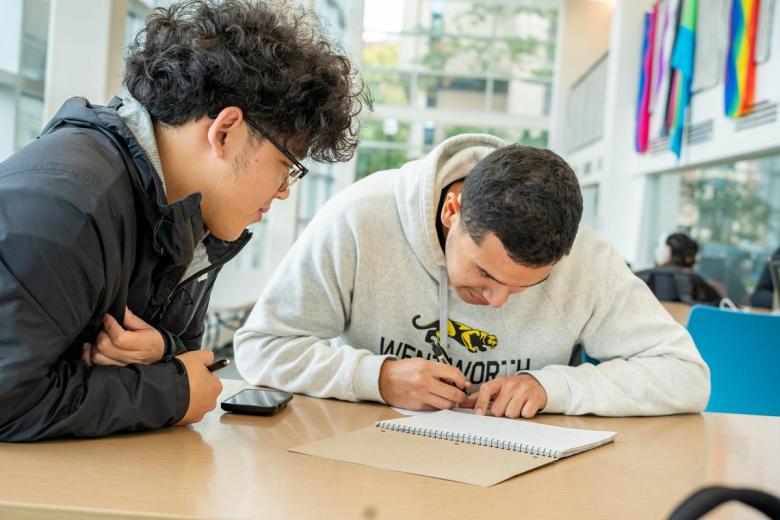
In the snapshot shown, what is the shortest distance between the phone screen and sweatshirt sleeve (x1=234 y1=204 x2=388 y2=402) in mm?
98

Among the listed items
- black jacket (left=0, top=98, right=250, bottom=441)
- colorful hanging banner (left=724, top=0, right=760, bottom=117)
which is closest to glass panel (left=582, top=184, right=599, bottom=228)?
colorful hanging banner (left=724, top=0, right=760, bottom=117)

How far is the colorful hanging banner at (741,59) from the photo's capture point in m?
5.66

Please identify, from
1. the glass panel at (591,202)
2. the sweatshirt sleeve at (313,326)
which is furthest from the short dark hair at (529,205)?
the glass panel at (591,202)

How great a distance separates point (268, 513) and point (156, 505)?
121 millimetres

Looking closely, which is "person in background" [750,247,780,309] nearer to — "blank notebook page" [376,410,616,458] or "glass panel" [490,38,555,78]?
"blank notebook page" [376,410,616,458]

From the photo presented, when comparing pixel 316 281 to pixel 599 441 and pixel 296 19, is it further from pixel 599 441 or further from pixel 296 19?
pixel 599 441

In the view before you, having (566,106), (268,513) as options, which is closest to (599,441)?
(268,513)

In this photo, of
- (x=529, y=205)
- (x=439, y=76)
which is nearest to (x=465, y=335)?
(x=529, y=205)

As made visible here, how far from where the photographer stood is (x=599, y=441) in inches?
55.0

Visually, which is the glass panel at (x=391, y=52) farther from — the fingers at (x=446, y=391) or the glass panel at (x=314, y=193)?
the fingers at (x=446, y=391)

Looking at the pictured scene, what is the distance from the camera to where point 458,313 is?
187cm

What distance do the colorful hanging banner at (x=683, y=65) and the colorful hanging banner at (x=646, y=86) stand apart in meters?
1.06

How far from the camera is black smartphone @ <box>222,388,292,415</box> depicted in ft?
4.72

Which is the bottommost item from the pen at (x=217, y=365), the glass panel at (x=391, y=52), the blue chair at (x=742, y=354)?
the blue chair at (x=742, y=354)
